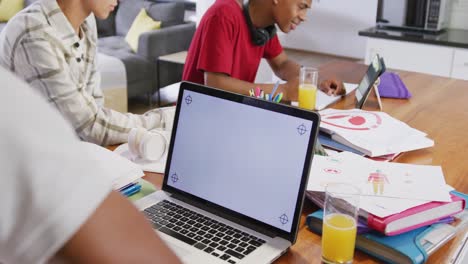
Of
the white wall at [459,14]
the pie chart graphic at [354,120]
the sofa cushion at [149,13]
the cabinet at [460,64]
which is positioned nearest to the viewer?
the pie chart graphic at [354,120]

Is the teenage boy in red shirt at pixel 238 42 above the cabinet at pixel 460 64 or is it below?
above

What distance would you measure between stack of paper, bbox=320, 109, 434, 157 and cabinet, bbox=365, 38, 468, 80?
1688mm

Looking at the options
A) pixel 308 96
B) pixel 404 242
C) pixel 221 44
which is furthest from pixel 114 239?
pixel 221 44

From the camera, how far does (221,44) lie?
212 cm

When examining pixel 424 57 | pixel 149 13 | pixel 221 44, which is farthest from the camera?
pixel 149 13

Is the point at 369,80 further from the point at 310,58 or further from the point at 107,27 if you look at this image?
the point at 107,27

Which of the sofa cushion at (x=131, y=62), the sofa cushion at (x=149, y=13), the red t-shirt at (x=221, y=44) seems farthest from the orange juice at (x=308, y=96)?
the sofa cushion at (x=149, y=13)

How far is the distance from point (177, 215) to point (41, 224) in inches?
29.2

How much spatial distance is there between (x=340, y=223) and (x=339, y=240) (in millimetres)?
39

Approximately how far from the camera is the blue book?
1004 mm

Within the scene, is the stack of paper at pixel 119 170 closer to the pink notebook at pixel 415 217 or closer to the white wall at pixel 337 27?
the pink notebook at pixel 415 217

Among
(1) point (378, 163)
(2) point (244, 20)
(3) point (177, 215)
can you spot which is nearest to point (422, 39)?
(2) point (244, 20)

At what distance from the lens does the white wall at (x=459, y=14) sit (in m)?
3.79

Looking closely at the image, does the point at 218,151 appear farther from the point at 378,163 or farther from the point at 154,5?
the point at 154,5
